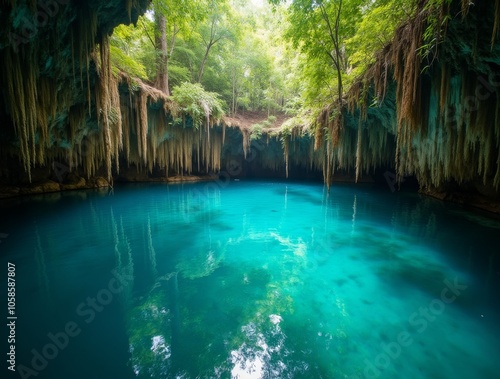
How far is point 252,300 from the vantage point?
3412 millimetres

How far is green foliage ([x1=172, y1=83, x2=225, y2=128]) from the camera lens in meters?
13.1

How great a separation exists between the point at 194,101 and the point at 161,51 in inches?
128

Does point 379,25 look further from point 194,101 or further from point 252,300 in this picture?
point 194,101

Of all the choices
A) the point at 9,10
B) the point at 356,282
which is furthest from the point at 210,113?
the point at 356,282

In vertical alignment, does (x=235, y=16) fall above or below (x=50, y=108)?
above

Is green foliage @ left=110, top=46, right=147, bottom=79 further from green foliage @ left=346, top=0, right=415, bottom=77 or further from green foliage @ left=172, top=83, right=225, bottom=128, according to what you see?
green foliage @ left=346, top=0, right=415, bottom=77

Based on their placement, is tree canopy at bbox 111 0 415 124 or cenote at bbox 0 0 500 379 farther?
tree canopy at bbox 111 0 415 124

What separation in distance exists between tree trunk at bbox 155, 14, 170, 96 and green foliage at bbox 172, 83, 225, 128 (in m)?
1.32

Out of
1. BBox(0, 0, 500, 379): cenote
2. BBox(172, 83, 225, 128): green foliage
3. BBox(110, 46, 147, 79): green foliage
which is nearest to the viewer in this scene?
BBox(0, 0, 500, 379): cenote

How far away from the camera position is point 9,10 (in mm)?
3762

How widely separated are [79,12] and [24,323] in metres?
5.69

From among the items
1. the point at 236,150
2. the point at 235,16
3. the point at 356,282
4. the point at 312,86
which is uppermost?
the point at 235,16

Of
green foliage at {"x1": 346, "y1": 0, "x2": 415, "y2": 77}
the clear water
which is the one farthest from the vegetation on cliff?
the clear water

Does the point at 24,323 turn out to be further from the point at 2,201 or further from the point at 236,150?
the point at 236,150
